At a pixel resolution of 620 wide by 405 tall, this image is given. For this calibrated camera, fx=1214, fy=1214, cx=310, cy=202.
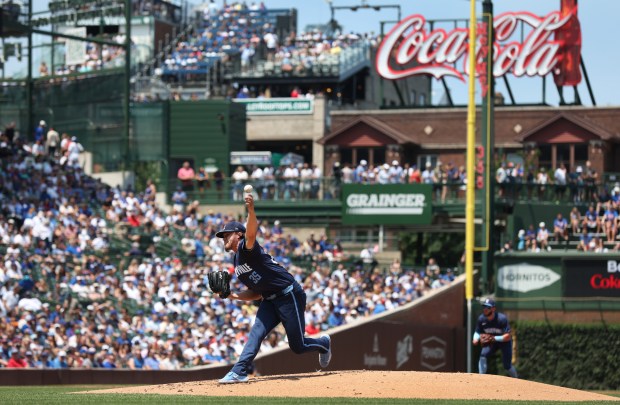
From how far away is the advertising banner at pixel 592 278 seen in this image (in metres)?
32.8

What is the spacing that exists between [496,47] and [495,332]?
29183mm

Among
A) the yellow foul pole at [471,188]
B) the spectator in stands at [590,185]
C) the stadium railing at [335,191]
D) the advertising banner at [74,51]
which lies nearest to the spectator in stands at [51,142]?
the advertising banner at [74,51]

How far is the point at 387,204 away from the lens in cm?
3956

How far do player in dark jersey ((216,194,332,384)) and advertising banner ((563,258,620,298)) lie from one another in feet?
69.3

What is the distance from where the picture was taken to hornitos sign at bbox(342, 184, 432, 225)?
129 feet

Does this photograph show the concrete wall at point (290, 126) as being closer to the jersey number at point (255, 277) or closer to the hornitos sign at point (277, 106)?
the hornitos sign at point (277, 106)

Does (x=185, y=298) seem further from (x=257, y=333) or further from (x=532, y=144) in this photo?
(x=532, y=144)

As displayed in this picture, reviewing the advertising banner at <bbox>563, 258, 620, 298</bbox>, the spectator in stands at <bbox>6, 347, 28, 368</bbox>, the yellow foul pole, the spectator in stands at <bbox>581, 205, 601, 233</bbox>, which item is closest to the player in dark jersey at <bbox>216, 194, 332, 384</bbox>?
the spectator in stands at <bbox>6, 347, 28, 368</bbox>

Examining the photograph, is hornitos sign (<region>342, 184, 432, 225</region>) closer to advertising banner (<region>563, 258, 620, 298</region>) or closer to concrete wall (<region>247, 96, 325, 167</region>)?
advertising banner (<region>563, 258, 620, 298</region>)

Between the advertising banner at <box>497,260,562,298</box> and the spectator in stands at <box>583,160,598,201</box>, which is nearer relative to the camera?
the advertising banner at <box>497,260,562,298</box>

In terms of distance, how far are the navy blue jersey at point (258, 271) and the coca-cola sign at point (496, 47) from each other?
3422 cm

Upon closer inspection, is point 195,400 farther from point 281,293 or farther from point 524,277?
point 524,277

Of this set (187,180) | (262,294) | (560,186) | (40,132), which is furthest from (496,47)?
(262,294)

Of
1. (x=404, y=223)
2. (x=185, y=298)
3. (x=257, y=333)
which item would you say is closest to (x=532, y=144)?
(x=404, y=223)
